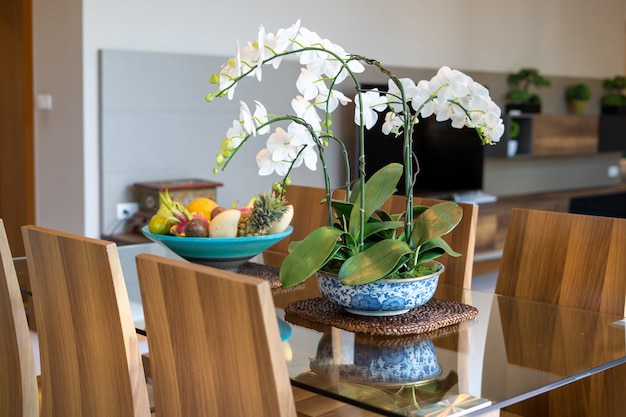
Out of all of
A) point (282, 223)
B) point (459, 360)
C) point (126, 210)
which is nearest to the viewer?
point (459, 360)

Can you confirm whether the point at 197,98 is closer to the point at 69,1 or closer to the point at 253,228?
the point at 69,1

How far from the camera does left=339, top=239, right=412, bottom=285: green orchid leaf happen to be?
6.23 feet

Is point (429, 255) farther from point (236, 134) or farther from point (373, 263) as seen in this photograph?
point (236, 134)

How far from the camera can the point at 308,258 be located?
194cm

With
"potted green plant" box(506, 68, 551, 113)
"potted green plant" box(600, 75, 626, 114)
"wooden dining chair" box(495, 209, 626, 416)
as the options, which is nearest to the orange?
"wooden dining chair" box(495, 209, 626, 416)

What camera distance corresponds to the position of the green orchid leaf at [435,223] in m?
2.01

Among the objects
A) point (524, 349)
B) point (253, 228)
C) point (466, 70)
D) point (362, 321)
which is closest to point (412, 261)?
point (362, 321)

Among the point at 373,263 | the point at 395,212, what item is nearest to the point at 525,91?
the point at 395,212

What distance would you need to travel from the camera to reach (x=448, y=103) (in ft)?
6.68

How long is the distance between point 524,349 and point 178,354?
761mm

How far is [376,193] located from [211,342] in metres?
0.69

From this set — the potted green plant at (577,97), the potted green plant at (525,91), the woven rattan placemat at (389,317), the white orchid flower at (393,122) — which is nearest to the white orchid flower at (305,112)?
the white orchid flower at (393,122)

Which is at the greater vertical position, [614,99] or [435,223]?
[614,99]

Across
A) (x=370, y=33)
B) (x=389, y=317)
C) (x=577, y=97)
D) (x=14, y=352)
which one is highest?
(x=370, y=33)
